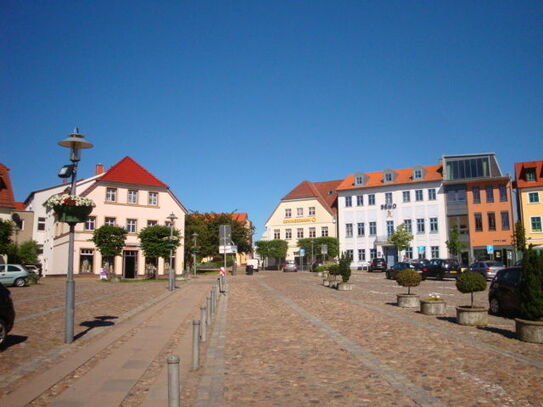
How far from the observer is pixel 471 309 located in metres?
13.0

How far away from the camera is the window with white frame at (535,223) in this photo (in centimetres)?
5578

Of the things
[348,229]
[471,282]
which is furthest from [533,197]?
[471,282]

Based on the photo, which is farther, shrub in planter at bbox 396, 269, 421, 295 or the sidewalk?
shrub in planter at bbox 396, 269, 421, 295

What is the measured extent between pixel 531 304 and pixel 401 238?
174 ft

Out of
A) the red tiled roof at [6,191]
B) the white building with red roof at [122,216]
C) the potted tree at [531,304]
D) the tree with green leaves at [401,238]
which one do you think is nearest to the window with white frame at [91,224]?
the white building with red roof at [122,216]

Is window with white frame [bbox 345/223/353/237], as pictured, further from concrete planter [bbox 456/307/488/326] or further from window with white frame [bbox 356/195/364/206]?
concrete planter [bbox 456/307/488/326]

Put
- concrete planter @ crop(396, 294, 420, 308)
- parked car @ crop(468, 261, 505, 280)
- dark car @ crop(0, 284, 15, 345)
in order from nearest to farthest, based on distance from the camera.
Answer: dark car @ crop(0, 284, 15, 345), concrete planter @ crop(396, 294, 420, 308), parked car @ crop(468, 261, 505, 280)

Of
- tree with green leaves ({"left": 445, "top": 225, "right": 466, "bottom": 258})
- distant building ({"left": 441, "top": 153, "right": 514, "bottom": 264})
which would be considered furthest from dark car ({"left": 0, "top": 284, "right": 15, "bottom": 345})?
distant building ({"left": 441, "top": 153, "right": 514, "bottom": 264})

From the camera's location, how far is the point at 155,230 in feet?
149

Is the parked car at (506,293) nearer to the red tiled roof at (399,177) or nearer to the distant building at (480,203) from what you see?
the distant building at (480,203)

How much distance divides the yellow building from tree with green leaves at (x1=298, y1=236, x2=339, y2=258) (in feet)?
83.2

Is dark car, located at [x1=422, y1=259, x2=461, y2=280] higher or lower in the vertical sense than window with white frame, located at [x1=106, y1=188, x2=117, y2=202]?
lower

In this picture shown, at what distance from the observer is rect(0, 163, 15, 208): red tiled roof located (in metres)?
52.7

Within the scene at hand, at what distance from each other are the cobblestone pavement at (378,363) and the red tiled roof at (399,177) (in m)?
54.2
